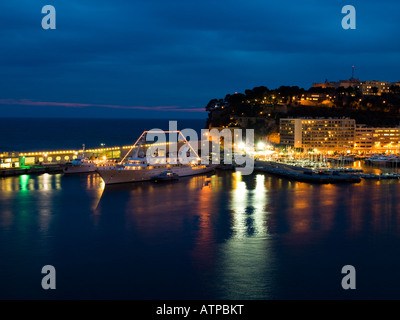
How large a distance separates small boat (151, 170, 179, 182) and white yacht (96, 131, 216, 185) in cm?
22

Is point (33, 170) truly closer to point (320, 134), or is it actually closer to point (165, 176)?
point (165, 176)

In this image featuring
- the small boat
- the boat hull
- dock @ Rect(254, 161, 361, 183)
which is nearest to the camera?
the boat hull

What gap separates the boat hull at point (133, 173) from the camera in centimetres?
1969

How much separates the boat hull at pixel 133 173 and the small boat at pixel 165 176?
0.28 meters

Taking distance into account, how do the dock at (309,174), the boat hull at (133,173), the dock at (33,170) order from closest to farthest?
the boat hull at (133,173) < the dock at (309,174) < the dock at (33,170)

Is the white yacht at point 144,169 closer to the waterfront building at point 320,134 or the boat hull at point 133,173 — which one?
the boat hull at point 133,173

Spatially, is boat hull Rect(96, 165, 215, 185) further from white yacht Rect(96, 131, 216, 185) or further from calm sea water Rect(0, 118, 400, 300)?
calm sea water Rect(0, 118, 400, 300)

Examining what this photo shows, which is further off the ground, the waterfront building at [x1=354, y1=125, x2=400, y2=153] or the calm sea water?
the waterfront building at [x1=354, y1=125, x2=400, y2=153]

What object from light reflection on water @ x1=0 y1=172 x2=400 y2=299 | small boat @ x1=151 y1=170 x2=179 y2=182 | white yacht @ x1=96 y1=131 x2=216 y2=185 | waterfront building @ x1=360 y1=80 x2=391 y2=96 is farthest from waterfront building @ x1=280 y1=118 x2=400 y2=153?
light reflection on water @ x1=0 y1=172 x2=400 y2=299

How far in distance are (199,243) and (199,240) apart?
22 cm

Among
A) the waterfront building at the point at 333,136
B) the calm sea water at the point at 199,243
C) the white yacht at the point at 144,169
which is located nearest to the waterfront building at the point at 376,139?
the waterfront building at the point at 333,136

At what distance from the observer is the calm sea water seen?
802 centimetres

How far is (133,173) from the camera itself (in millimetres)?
20547

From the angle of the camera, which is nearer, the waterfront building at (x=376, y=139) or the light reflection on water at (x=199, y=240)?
the light reflection on water at (x=199, y=240)
